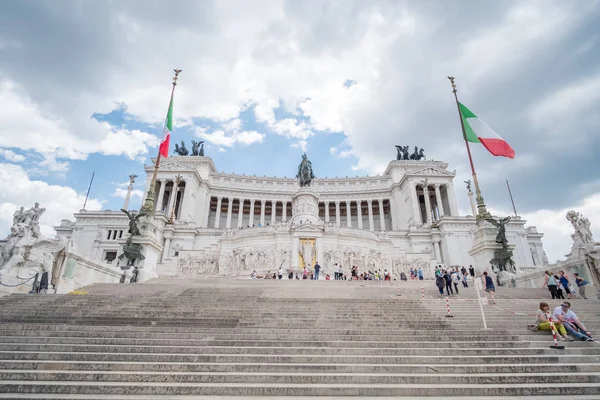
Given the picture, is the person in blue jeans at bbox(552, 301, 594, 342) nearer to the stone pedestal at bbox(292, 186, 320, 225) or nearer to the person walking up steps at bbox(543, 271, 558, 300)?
the person walking up steps at bbox(543, 271, 558, 300)

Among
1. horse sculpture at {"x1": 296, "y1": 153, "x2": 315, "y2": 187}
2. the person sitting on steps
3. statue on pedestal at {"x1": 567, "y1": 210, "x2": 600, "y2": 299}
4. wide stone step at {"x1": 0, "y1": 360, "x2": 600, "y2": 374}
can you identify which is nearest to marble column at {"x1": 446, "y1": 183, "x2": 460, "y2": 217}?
horse sculpture at {"x1": 296, "y1": 153, "x2": 315, "y2": 187}

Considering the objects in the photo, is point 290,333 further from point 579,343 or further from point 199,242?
point 199,242

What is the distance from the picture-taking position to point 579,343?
279 inches

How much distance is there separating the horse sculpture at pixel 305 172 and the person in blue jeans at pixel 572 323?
30.4 metres

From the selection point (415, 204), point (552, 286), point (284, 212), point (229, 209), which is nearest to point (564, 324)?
point (552, 286)

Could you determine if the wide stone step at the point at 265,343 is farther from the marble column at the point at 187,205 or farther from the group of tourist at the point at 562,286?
the marble column at the point at 187,205

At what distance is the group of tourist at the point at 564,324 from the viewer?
7.26 m

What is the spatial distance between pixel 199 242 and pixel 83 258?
1129 inches

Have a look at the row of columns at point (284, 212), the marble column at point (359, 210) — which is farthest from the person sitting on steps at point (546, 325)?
the marble column at point (359, 210)

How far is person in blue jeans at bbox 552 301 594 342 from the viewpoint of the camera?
23.7ft

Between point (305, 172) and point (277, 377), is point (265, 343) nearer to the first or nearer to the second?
point (277, 377)

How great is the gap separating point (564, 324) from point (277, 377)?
692 centimetres

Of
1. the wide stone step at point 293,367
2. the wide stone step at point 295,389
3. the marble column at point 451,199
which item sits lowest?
the wide stone step at point 295,389

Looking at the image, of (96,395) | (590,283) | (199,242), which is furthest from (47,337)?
(199,242)
